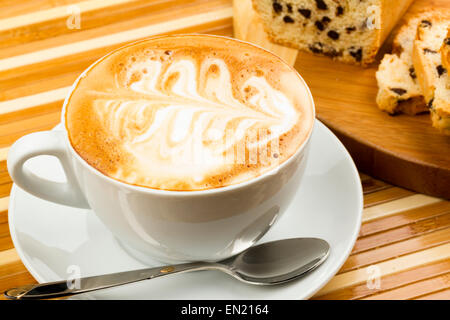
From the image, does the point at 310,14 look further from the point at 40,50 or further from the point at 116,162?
the point at 116,162

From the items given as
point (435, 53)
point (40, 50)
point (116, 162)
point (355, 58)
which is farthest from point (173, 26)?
point (116, 162)

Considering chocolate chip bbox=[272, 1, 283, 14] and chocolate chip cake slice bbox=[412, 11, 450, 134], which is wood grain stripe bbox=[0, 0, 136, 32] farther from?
chocolate chip cake slice bbox=[412, 11, 450, 134]

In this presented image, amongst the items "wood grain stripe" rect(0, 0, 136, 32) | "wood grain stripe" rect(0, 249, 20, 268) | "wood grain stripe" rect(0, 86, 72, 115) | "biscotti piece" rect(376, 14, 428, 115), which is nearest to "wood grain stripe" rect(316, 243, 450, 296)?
"biscotti piece" rect(376, 14, 428, 115)

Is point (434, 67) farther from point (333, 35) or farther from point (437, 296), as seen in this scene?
point (437, 296)

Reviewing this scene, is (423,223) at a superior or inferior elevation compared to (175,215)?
inferior

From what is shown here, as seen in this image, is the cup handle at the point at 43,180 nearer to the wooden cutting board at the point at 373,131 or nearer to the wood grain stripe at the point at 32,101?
the wood grain stripe at the point at 32,101

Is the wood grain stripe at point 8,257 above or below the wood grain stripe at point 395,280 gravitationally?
above

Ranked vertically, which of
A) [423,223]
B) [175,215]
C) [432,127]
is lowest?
[423,223]

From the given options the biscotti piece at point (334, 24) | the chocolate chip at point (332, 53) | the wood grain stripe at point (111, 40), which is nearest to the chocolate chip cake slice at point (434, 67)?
the biscotti piece at point (334, 24)
